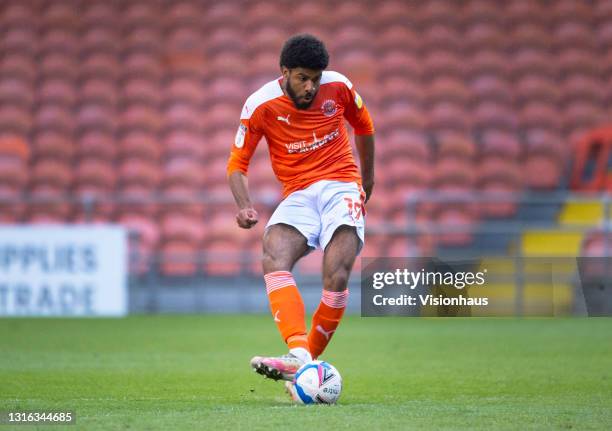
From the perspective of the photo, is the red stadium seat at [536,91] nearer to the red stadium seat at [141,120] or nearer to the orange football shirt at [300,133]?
the red stadium seat at [141,120]

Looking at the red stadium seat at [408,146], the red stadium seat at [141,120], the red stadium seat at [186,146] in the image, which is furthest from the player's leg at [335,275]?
the red stadium seat at [141,120]

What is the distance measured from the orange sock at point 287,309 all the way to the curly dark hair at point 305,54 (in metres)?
1.04

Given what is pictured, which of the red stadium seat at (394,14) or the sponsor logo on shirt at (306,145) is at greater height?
the red stadium seat at (394,14)

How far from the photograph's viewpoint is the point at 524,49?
662 inches

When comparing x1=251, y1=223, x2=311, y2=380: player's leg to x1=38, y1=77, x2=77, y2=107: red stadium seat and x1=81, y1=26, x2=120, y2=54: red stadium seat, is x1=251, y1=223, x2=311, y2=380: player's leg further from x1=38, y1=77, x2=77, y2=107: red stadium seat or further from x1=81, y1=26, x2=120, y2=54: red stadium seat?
x1=81, y1=26, x2=120, y2=54: red stadium seat

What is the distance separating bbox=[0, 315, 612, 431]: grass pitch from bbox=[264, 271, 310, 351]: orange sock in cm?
33

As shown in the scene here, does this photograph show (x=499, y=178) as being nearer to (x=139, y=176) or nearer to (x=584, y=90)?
(x=584, y=90)

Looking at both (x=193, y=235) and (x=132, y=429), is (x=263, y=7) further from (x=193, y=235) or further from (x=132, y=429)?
(x=132, y=429)

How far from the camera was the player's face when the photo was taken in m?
5.53

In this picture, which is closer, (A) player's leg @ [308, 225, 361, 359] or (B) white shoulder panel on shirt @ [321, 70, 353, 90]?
(A) player's leg @ [308, 225, 361, 359]

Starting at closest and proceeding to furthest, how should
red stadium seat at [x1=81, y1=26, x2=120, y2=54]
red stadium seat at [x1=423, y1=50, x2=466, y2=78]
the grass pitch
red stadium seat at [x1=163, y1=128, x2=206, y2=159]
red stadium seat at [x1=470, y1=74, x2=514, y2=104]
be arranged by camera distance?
the grass pitch, red stadium seat at [x1=163, y1=128, x2=206, y2=159], red stadium seat at [x1=470, y1=74, x2=514, y2=104], red stadium seat at [x1=423, y1=50, x2=466, y2=78], red stadium seat at [x1=81, y1=26, x2=120, y2=54]

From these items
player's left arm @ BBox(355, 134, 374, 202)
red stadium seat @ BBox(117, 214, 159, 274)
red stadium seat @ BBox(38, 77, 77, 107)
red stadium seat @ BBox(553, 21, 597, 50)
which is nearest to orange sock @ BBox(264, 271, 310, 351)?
player's left arm @ BBox(355, 134, 374, 202)

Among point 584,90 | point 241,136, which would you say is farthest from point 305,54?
point 584,90
